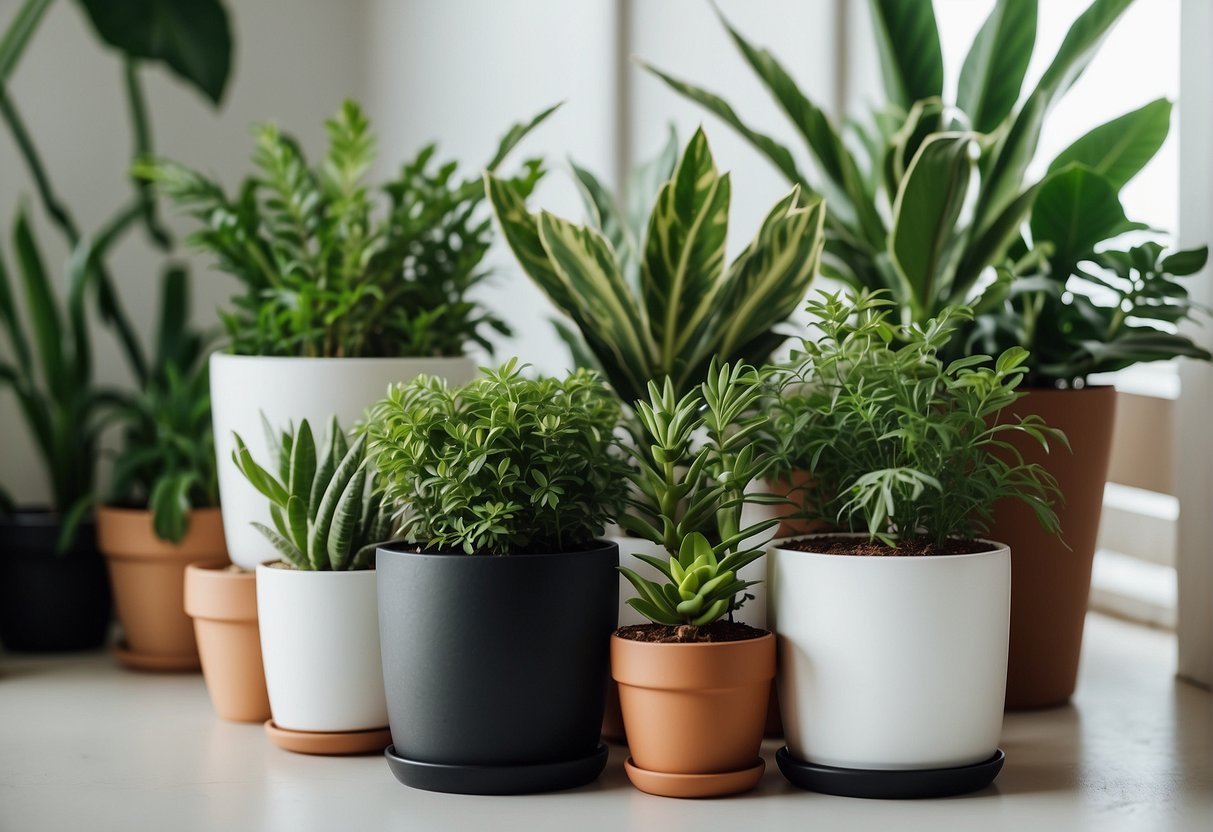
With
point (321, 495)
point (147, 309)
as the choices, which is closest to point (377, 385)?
point (321, 495)

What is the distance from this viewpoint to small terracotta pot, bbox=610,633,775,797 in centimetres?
84

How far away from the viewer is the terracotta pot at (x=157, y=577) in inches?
51.1

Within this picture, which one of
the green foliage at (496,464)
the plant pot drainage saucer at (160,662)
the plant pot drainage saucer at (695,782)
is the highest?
the green foliage at (496,464)

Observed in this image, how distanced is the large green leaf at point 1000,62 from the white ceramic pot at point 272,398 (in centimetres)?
54

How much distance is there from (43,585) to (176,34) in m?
0.59

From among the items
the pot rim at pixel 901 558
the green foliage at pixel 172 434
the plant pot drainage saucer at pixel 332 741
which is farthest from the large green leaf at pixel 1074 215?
the green foliage at pixel 172 434

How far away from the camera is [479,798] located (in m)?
0.87

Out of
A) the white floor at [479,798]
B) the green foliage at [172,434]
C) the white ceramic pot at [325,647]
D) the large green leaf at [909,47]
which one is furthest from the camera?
the green foliage at [172,434]

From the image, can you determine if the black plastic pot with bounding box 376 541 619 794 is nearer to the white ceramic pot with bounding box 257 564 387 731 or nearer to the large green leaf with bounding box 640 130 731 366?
the white ceramic pot with bounding box 257 564 387 731

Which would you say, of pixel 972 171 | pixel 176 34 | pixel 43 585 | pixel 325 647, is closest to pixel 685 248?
pixel 972 171

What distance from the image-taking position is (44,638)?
138 cm

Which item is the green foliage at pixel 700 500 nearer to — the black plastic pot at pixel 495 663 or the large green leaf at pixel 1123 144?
the black plastic pot at pixel 495 663

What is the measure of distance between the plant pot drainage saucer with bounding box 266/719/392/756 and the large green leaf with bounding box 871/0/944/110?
732 millimetres

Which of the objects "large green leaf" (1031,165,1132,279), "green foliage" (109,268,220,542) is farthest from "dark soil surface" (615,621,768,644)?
"green foliage" (109,268,220,542)
